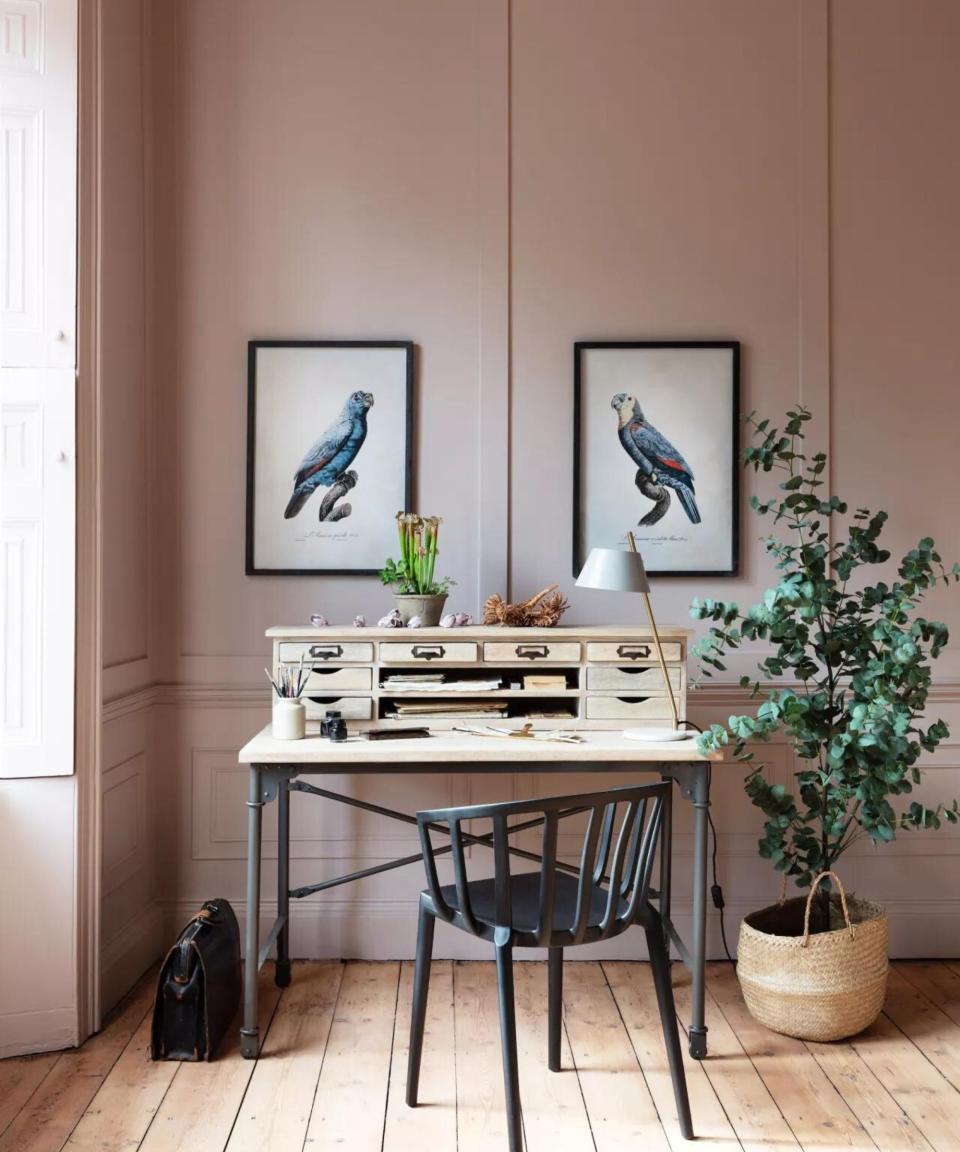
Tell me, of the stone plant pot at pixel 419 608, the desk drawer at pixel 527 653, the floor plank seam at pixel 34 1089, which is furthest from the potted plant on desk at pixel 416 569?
the floor plank seam at pixel 34 1089

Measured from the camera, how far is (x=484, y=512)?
3.47 metres

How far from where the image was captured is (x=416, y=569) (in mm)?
3219

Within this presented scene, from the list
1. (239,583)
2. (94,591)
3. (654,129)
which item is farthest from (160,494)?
(654,129)

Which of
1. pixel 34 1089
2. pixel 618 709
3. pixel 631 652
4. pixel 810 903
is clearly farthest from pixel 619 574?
pixel 34 1089

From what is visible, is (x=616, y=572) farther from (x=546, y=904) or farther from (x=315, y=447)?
(x=315, y=447)

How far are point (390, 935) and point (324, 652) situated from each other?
1.09 meters

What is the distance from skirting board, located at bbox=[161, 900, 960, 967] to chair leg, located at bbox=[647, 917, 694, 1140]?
3.45ft

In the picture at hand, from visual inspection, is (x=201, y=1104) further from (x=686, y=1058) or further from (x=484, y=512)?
(x=484, y=512)

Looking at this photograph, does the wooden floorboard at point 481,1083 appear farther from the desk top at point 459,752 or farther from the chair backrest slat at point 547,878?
the desk top at point 459,752

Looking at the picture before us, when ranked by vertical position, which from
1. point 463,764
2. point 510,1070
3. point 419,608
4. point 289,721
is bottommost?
point 510,1070

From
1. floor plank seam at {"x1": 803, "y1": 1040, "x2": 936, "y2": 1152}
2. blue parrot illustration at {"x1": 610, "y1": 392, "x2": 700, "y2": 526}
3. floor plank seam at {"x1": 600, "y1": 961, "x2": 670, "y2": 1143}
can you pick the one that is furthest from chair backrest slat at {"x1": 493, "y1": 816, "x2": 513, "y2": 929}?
blue parrot illustration at {"x1": 610, "y1": 392, "x2": 700, "y2": 526}

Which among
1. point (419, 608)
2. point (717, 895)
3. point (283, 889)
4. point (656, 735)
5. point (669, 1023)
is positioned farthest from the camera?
point (717, 895)

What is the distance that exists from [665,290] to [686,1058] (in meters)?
2.39

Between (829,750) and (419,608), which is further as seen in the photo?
(419,608)
